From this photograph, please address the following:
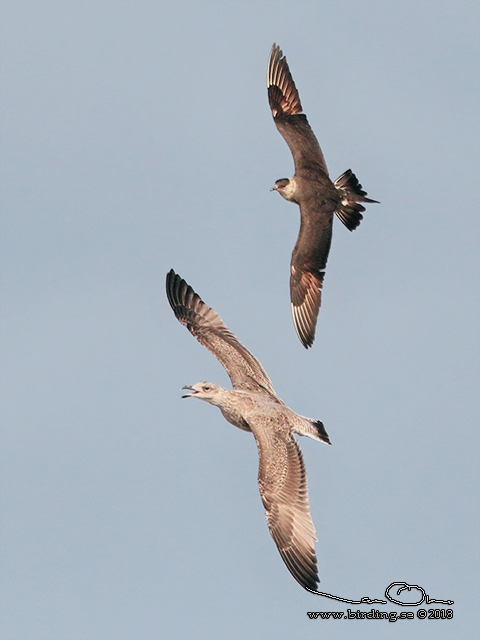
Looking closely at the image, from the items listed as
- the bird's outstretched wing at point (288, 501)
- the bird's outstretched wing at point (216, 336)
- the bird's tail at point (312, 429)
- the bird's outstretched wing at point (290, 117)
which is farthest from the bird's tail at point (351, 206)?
the bird's outstretched wing at point (288, 501)

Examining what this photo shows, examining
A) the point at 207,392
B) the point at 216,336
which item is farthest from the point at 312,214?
the point at 207,392

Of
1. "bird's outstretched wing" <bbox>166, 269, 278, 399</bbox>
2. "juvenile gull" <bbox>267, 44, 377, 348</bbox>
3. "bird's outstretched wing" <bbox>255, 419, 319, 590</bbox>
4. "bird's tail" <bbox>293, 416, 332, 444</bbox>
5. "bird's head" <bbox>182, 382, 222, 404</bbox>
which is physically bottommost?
"bird's outstretched wing" <bbox>255, 419, 319, 590</bbox>

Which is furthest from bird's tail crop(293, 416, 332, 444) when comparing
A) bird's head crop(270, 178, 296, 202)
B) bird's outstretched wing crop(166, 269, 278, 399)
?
bird's head crop(270, 178, 296, 202)

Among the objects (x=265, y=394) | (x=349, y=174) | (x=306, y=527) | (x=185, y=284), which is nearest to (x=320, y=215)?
(x=349, y=174)

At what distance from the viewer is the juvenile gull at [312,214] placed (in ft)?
96.4

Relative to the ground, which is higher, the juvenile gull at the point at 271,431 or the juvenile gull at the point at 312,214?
the juvenile gull at the point at 312,214

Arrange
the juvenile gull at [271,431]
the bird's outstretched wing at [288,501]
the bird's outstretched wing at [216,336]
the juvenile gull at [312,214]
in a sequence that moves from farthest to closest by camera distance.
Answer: the juvenile gull at [312,214], the bird's outstretched wing at [216,336], the juvenile gull at [271,431], the bird's outstretched wing at [288,501]

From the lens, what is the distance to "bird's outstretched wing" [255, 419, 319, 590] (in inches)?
914

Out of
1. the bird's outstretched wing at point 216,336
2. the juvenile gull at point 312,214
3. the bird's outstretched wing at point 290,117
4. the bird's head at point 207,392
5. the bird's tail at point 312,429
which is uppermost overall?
the bird's outstretched wing at point 290,117

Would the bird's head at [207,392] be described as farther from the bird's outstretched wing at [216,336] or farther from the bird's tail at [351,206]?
the bird's tail at [351,206]

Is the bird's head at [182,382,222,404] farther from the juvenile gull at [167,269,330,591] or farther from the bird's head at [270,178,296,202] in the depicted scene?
the bird's head at [270,178,296,202]

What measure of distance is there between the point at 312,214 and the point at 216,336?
3650 millimetres

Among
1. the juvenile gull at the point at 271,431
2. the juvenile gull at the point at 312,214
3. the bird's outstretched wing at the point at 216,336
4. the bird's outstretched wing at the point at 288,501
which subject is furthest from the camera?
the juvenile gull at the point at 312,214

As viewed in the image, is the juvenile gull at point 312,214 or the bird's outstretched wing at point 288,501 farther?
the juvenile gull at point 312,214
